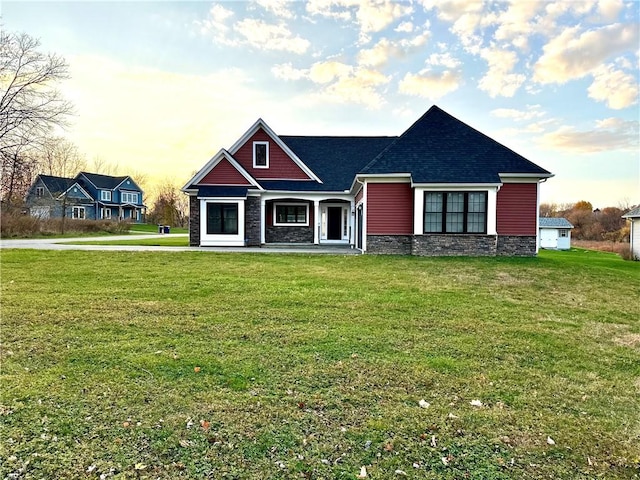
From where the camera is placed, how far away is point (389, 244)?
1628cm

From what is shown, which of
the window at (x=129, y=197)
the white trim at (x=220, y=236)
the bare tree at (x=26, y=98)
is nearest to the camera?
the white trim at (x=220, y=236)

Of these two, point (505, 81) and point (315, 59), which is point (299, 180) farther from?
point (505, 81)

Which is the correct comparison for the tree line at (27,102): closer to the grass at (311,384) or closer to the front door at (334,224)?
the front door at (334,224)

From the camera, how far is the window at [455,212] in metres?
15.6

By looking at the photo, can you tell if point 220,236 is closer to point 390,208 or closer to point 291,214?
point 291,214

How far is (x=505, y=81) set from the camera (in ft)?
52.9

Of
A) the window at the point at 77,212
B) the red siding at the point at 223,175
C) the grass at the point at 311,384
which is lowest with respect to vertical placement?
the grass at the point at 311,384

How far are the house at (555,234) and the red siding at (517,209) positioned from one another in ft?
76.2

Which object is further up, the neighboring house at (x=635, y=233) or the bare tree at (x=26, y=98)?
the bare tree at (x=26, y=98)

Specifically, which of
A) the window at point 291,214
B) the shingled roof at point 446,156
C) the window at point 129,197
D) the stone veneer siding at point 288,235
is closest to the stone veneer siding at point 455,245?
the shingled roof at point 446,156

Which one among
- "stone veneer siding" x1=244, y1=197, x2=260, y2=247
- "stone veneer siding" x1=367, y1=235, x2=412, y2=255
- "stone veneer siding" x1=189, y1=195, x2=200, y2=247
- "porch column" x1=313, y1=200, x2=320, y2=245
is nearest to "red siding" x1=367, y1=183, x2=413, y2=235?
"stone veneer siding" x1=367, y1=235, x2=412, y2=255

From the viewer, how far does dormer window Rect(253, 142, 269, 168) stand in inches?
829

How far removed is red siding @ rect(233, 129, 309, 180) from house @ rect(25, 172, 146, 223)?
3081cm

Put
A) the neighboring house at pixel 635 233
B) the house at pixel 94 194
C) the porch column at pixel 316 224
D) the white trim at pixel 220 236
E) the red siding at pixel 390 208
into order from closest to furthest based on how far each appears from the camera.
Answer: the red siding at pixel 390 208 < the white trim at pixel 220 236 < the porch column at pixel 316 224 < the neighboring house at pixel 635 233 < the house at pixel 94 194
